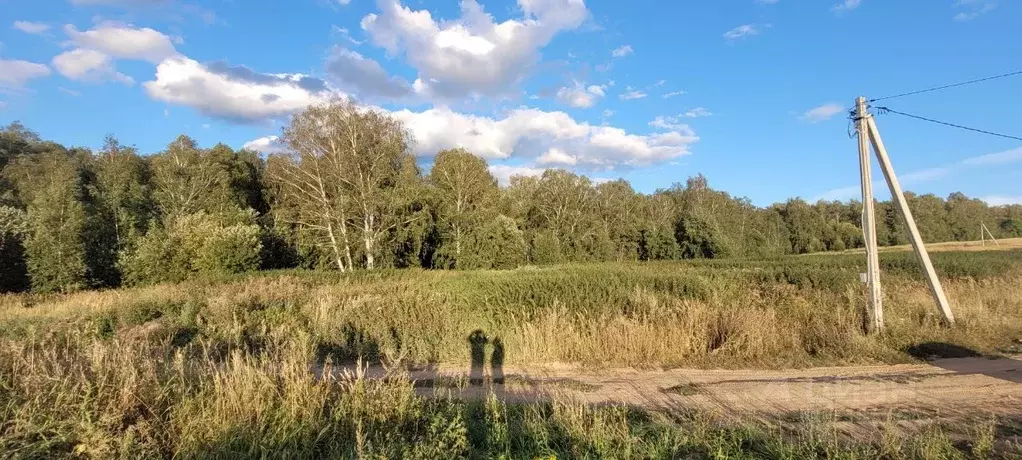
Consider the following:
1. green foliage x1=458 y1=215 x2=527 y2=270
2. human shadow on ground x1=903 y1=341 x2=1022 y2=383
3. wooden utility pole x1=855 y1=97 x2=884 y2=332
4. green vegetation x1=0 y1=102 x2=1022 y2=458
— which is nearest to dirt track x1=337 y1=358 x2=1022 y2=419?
human shadow on ground x1=903 y1=341 x2=1022 y2=383

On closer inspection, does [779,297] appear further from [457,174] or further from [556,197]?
[556,197]

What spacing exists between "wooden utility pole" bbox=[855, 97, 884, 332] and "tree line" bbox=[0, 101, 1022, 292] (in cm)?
2650

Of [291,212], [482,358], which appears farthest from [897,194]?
[291,212]

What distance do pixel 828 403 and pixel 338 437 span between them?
5794 mm

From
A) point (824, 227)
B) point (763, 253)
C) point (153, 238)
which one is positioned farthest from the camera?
point (824, 227)

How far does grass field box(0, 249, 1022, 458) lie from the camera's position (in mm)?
4422

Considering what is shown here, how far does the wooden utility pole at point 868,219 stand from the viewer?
34.5 ft

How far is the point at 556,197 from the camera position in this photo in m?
55.3

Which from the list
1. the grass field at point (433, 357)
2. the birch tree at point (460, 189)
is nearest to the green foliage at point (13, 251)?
the grass field at point (433, 357)

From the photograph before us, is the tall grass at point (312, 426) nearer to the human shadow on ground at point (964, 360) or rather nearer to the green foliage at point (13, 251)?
the human shadow on ground at point (964, 360)

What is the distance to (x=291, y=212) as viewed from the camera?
36375 mm

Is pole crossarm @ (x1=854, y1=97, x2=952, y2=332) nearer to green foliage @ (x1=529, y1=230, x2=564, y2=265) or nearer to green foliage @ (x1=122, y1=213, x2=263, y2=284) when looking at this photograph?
green foliage @ (x1=122, y1=213, x2=263, y2=284)

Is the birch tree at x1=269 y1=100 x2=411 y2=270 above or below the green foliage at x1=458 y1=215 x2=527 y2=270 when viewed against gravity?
above

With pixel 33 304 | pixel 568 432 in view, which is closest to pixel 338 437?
pixel 568 432
